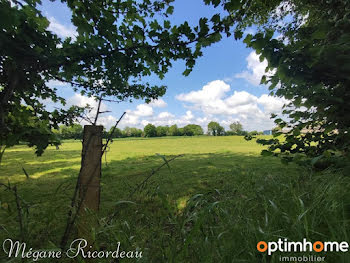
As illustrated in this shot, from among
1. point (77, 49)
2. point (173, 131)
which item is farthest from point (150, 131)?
point (77, 49)

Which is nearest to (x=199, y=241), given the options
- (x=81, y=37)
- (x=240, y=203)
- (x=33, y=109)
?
(x=240, y=203)

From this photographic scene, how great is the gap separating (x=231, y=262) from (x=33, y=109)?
3.58m

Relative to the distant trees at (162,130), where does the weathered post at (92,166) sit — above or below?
below

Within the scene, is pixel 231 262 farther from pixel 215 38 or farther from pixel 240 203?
pixel 215 38

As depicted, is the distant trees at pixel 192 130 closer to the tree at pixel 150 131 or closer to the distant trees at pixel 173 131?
the distant trees at pixel 173 131

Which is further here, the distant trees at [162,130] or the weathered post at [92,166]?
the distant trees at [162,130]

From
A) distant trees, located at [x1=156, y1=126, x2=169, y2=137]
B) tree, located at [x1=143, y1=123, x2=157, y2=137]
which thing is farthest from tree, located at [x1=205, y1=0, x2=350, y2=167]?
distant trees, located at [x1=156, y1=126, x2=169, y2=137]

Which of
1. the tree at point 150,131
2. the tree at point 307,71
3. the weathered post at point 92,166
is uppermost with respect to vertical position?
the tree at point 150,131

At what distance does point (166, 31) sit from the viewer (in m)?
1.94

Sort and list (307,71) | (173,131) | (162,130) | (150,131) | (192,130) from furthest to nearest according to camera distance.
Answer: (192,130) → (173,131) → (162,130) → (150,131) → (307,71)

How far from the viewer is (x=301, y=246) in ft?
4.24

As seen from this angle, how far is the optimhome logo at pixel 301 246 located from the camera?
4.11 feet

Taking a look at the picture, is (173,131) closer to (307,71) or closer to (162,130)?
(162,130)

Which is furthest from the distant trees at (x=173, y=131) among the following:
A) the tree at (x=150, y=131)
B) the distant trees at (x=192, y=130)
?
the tree at (x=150, y=131)
